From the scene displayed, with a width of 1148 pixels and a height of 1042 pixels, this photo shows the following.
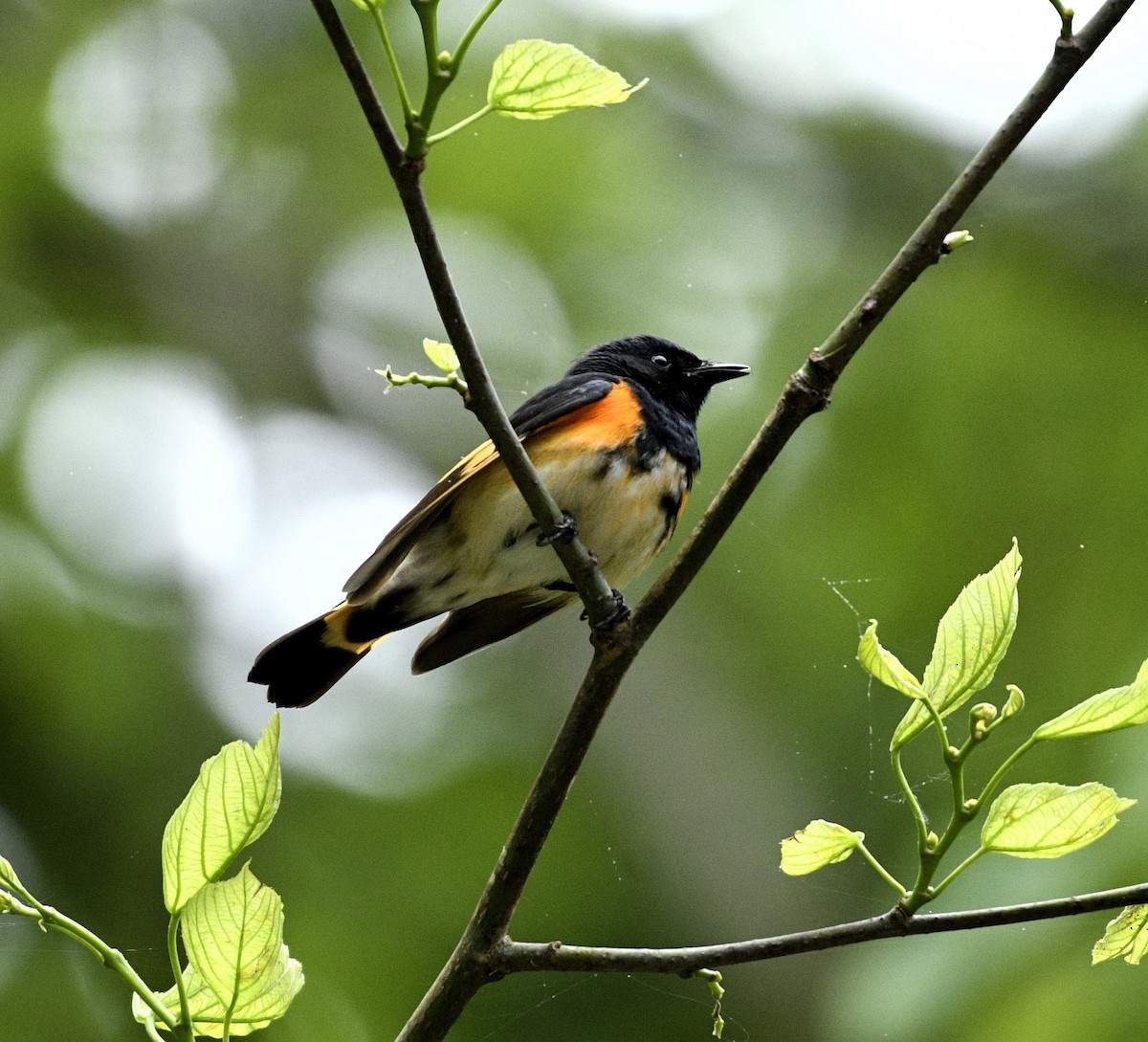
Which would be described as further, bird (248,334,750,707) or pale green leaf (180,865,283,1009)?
bird (248,334,750,707)

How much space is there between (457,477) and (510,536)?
179 millimetres

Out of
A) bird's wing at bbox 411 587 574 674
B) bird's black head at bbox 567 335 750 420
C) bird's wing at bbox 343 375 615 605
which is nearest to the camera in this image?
bird's wing at bbox 343 375 615 605

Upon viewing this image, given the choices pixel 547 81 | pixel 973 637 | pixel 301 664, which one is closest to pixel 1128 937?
pixel 973 637

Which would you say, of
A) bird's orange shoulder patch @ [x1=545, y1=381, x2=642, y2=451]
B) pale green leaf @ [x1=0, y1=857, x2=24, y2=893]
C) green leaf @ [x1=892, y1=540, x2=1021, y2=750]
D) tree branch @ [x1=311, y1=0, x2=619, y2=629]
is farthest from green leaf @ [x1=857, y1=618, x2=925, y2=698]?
bird's orange shoulder patch @ [x1=545, y1=381, x2=642, y2=451]

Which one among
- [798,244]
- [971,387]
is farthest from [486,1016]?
[798,244]

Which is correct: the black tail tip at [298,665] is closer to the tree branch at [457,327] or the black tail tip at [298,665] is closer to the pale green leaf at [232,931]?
the tree branch at [457,327]

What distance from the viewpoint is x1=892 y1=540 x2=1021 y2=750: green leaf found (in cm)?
120

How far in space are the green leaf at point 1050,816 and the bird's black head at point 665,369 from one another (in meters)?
2.05

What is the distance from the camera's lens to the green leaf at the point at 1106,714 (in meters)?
1.13

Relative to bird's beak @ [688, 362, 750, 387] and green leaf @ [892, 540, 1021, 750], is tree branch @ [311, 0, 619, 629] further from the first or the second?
bird's beak @ [688, 362, 750, 387]

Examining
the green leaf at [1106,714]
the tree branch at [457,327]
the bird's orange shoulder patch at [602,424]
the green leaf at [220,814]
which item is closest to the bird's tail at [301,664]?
the bird's orange shoulder patch at [602,424]

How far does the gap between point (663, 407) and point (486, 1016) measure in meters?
1.92

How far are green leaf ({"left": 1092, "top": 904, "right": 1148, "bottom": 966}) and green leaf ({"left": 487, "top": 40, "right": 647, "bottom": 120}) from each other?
3.08 feet

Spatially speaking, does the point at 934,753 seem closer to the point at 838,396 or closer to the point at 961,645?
the point at 838,396
